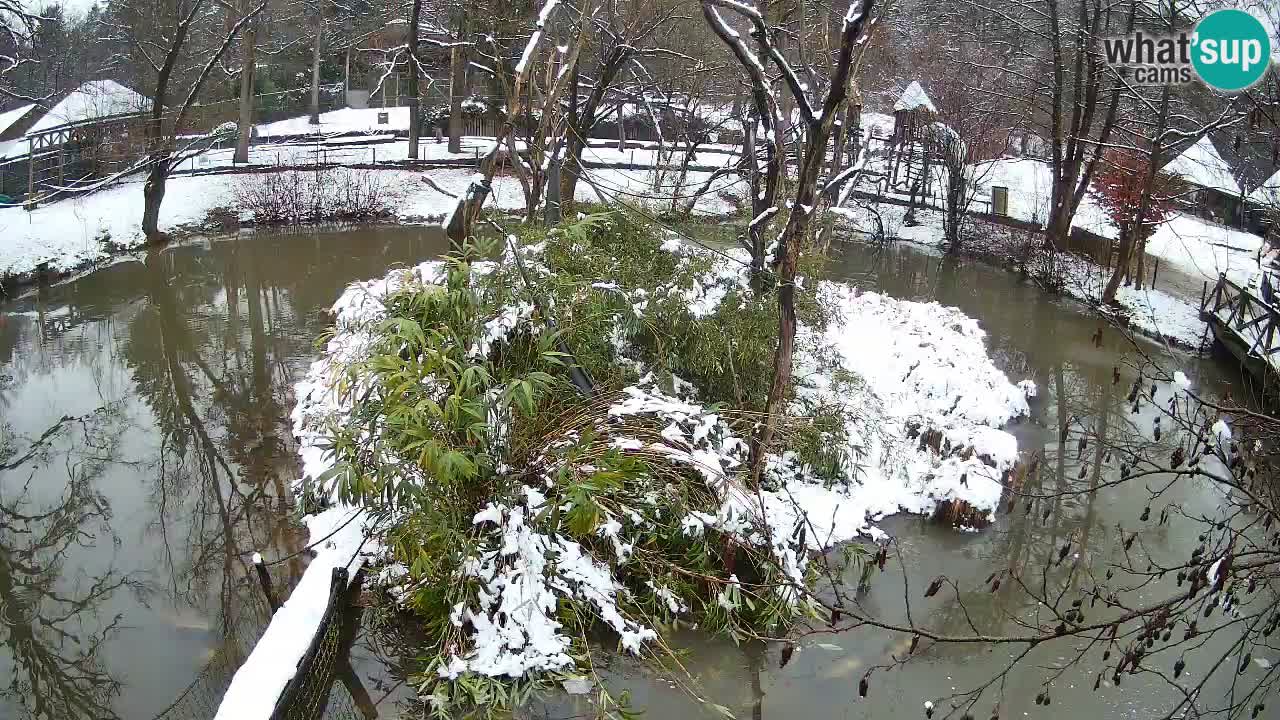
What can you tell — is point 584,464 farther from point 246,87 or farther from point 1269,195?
point 246,87

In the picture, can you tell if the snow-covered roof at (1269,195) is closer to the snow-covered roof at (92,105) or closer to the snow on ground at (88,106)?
the snow on ground at (88,106)

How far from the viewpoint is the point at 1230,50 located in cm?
1163

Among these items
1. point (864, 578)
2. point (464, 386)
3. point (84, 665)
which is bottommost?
point (84, 665)

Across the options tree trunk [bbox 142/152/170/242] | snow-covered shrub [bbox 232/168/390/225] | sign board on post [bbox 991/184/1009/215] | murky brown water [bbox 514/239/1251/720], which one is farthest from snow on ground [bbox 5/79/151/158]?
murky brown water [bbox 514/239/1251/720]

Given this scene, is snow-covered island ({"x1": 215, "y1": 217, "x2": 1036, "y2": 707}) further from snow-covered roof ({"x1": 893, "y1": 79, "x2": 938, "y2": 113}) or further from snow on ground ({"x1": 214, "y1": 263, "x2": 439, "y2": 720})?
snow-covered roof ({"x1": 893, "y1": 79, "x2": 938, "y2": 113})

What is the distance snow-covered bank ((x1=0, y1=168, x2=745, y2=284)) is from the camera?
1477 centimetres

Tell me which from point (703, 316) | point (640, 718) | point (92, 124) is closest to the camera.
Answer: point (640, 718)

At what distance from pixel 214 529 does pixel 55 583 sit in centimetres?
112

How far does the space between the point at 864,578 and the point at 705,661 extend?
139 cm

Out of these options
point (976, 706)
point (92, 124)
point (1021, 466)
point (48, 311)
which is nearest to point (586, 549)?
point (976, 706)

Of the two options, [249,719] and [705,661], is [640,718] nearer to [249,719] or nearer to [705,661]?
[705,661]

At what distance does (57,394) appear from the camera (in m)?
10.2

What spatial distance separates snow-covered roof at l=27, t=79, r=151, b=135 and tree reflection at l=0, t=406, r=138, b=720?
12.7 meters

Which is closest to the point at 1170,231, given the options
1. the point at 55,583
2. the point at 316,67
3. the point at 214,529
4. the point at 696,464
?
the point at 696,464
